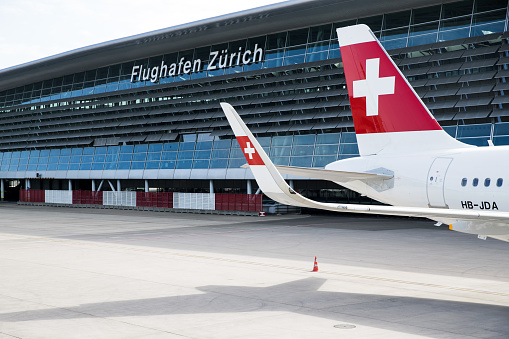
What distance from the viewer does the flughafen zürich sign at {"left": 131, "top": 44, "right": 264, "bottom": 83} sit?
2281 inches

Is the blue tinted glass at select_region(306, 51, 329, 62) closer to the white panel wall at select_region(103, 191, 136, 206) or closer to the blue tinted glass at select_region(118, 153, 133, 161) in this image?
the white panel wall at select_region(103, 191, 136, 206)

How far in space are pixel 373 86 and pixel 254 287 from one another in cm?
713

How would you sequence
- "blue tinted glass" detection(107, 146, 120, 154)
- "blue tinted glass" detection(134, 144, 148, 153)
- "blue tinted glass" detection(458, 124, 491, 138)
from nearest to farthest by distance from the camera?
"blue tinted glass" detection(458, 124, 491, 138), "blue tinted glass" detection(134, 144, 148, 153), "blue tinted glass" detection(107, 146, 120, 154)

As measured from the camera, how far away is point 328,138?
50438 mm

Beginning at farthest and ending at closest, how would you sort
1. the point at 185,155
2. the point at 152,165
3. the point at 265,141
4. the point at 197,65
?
1. the point at 152,165
2. the point at 197,65
3. the point at 185,155
4. the point at 265,141

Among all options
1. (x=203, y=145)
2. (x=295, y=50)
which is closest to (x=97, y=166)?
(x=203, y=145)

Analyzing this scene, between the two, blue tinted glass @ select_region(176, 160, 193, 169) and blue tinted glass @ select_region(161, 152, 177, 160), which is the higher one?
blue tinted glass @ select_region(161, 152, 177, 160)

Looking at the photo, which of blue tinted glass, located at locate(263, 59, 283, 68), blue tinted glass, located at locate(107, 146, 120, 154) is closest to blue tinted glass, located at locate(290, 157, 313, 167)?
blue tinted glass, located at locate(263, 59, 283, 68)

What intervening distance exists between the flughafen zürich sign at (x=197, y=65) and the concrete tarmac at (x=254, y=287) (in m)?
29.7

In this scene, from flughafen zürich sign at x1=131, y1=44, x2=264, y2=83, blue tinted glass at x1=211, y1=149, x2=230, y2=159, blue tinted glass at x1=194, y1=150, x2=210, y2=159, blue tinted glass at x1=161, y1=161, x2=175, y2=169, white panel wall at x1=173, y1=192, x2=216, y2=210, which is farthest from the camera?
blue tinted glass at x1=161, y1=161, x2=175, y2=169

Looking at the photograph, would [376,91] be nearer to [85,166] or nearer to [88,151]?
[85,166]

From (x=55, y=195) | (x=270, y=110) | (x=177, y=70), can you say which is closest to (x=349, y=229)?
(x=270, y=110)

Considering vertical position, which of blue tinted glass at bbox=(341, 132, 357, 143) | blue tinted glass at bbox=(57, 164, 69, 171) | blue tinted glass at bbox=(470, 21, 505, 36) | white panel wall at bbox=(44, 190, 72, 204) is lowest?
white panel wall at bbox=(44, 190, 72, 204)

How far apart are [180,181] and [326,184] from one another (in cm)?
2005
